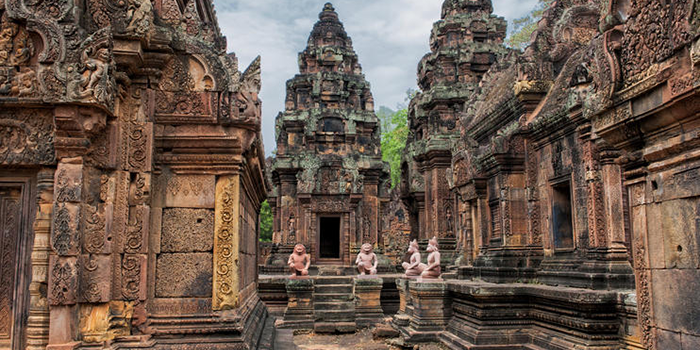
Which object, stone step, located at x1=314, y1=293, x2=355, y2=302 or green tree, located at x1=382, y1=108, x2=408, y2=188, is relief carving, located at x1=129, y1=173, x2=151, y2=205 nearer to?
stone step, located at x1=314, y1=293, x2=355, y2=302

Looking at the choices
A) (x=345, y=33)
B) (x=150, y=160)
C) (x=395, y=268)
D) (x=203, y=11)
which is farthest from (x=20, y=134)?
(x=345, y=33)

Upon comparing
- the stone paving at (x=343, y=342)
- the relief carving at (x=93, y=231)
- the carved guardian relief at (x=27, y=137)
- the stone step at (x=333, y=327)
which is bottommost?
the stone paving at (x=343, y=342)

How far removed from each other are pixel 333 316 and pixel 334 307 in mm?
402

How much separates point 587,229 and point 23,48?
26.9 ft

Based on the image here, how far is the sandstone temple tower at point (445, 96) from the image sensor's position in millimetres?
20578

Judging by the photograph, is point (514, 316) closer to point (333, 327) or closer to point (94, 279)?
point (333, 327)

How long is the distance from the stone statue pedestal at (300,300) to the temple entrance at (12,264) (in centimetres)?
1005

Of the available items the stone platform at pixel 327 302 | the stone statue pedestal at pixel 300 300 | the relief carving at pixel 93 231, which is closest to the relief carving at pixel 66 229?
the relief carving at pixel 93 231

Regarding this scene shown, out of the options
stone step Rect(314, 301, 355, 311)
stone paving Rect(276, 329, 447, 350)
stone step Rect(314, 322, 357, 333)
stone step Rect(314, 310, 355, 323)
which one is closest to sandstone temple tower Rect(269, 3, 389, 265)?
stone step Rect(314, 301, 355, 311)

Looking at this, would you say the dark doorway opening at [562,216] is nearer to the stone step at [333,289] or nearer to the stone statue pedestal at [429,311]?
the stone statue pedestal at [429,311]

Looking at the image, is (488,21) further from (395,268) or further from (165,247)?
(165,247)

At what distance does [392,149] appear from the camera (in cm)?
4491

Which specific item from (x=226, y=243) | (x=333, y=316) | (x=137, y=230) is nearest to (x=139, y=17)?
(x=137, y=230)

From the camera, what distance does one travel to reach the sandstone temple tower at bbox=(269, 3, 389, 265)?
22.2 metres
